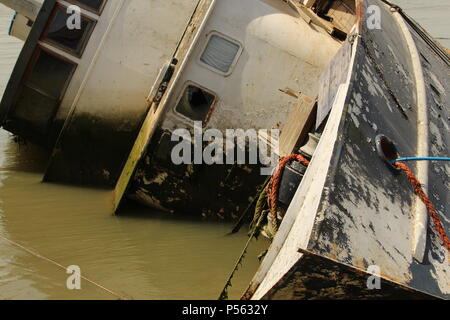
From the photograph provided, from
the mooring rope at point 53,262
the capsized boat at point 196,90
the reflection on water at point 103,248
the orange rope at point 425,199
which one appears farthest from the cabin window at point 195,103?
the orange rope at point 425,199

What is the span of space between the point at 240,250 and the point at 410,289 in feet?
8.93

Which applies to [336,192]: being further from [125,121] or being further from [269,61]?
[125,121]

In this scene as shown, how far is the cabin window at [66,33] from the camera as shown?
6938 mm

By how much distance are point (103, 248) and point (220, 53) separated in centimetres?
229

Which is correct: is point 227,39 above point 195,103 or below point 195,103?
Answer: above

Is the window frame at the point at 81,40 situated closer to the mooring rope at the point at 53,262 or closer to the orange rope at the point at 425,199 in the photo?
the mooring rope at the point at 53,262

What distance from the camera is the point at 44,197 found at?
288 inches

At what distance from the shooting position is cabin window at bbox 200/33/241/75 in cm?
672

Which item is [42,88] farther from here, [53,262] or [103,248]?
[53,262]

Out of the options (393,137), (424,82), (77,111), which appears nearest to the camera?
(393,137)

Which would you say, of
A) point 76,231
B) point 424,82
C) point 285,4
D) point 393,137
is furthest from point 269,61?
point 76,231

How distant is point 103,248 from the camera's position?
255 inches

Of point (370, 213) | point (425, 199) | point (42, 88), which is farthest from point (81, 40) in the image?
point (425, 199)

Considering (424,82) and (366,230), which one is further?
(424,82)
